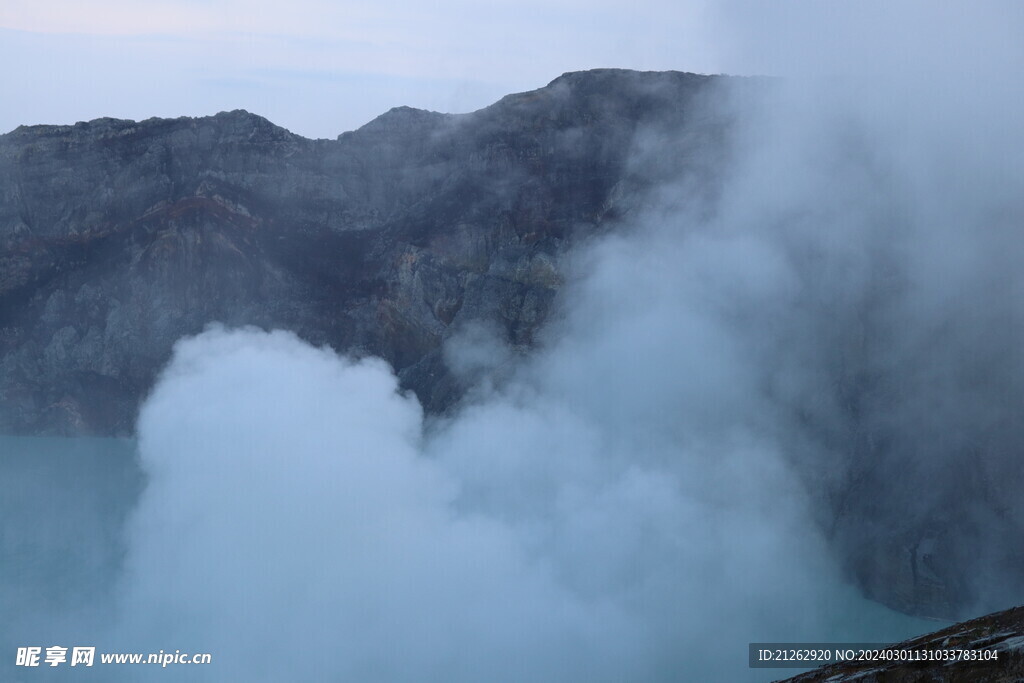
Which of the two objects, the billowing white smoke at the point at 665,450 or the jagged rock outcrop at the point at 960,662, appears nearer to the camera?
the jagged rock outcrop at the point at 960,662

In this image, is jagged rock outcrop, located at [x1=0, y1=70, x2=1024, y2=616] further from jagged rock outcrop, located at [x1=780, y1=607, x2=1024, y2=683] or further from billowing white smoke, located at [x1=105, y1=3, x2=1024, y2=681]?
jagged rock outcrop, located at [x1=780, y1=607, x2=1024, y2=683]

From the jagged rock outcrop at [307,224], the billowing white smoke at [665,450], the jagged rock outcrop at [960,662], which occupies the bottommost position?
the jagged rock outcrop at [960,662]

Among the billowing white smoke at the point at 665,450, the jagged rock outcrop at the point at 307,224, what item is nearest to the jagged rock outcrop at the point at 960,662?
the billowing white smoke at the point at 665,450

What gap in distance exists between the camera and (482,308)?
136 ft

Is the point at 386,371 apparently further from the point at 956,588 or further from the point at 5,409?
the point at 956,588

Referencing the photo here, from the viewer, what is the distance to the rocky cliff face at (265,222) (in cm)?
4372

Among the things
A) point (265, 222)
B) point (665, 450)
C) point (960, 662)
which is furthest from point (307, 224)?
point (960, 662)

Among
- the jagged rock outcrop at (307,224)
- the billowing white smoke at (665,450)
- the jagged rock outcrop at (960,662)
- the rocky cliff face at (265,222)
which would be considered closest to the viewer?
the jagged rock outcrop at (960,662)

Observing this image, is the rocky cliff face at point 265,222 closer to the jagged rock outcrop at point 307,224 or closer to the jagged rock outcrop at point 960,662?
the jagged rock outcrop at point 307,224

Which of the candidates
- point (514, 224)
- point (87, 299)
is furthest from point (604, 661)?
point (87, 299)

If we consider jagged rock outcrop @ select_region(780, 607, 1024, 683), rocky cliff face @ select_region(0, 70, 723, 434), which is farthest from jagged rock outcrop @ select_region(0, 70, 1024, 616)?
jagged rock outcrop @ select_region(780, 607, 1024, 683)

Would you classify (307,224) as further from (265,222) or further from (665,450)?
(665,450)

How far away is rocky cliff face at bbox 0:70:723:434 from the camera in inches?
1721

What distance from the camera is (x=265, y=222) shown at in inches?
1845
